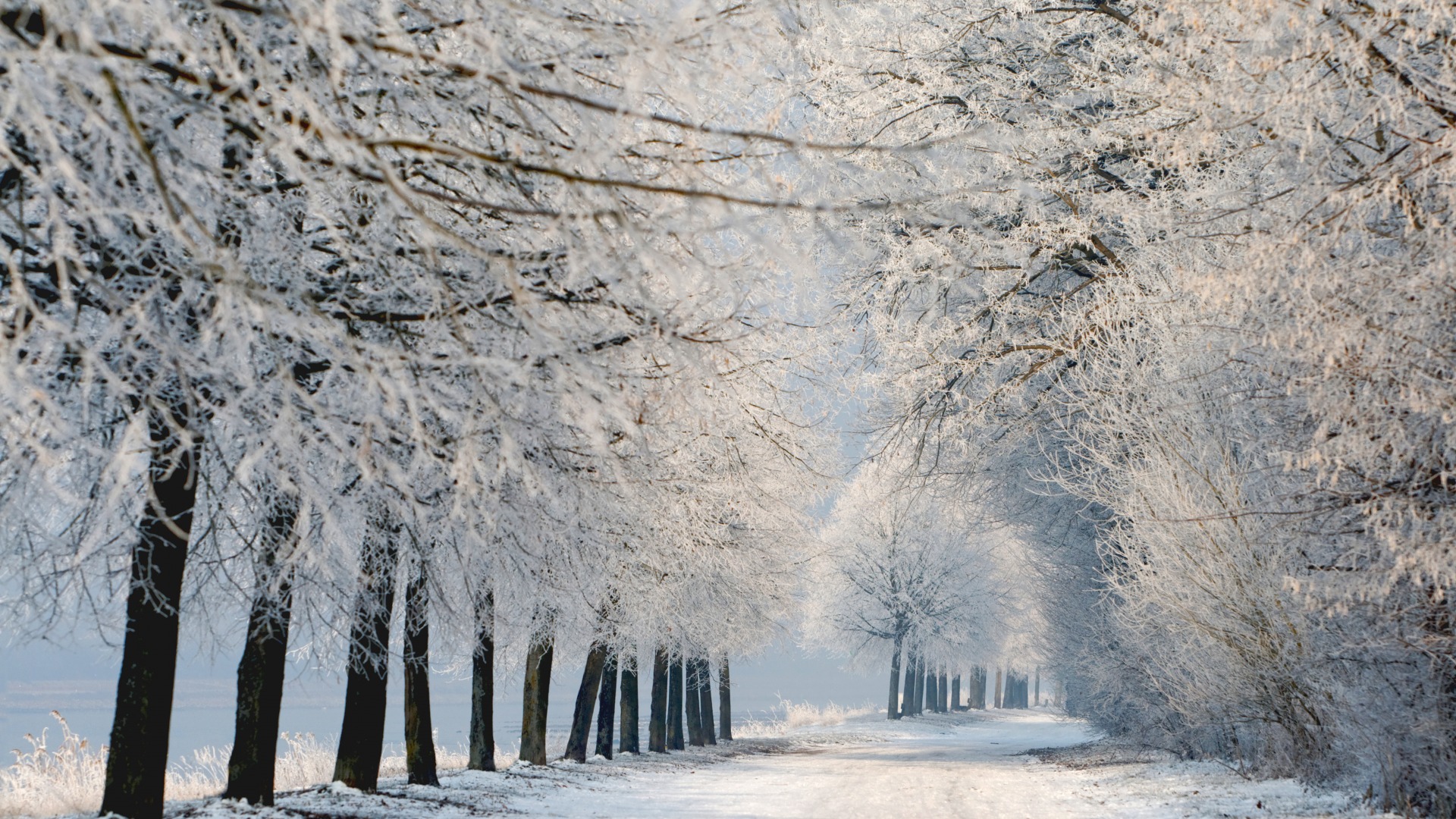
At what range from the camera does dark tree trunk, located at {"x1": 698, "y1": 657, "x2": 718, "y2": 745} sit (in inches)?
1160

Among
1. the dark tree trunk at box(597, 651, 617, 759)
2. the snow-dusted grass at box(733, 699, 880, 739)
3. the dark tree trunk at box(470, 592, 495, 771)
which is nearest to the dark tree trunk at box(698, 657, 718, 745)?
the snow-dusted grass at box(733, 699, 880, 739)

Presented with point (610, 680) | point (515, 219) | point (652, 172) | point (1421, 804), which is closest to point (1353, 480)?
point (1421, 804)

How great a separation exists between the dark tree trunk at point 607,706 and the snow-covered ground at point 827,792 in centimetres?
53

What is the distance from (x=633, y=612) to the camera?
17875mm

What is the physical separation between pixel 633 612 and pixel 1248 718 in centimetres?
912

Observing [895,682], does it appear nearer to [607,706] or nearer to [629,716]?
[629,716]

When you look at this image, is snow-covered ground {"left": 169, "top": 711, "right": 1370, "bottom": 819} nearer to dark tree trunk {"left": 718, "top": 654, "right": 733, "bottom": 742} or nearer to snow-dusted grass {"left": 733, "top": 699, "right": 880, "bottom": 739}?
dark tree trunk {"left": 718, "top": 654, "right": 733, "bottom": 742}

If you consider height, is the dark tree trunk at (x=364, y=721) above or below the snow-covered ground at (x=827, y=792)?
above

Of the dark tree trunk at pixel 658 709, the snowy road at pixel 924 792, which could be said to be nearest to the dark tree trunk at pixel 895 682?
the snowy road at pixel 924 792

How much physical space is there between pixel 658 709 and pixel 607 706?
3106 mm

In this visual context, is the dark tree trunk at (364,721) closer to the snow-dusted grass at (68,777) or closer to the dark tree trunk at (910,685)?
the snow-dusted grass at (68,777)

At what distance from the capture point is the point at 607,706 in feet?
71.7

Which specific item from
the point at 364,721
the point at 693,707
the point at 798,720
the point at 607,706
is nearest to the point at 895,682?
the point at 798,720

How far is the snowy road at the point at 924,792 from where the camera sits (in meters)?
12.3
